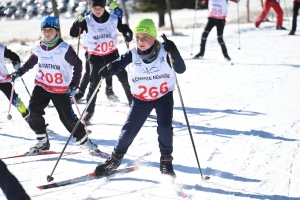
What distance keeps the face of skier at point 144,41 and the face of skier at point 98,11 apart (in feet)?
8.61

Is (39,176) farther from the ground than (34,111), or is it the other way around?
(34,111)

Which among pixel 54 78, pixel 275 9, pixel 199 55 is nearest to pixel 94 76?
pixel 54 78

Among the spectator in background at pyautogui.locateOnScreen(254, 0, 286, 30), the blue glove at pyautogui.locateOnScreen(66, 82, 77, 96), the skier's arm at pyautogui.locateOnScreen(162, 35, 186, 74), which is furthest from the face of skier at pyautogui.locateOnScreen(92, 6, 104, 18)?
the spectator in background at pyautogui.locateOnScreen(254, 0, 286, 30)

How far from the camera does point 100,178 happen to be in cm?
506

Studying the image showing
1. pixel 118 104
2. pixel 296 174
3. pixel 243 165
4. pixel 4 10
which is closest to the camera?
pixel 296 174

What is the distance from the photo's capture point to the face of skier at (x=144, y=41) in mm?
4704

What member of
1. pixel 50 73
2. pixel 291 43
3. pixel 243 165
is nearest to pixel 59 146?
pixel 50 73

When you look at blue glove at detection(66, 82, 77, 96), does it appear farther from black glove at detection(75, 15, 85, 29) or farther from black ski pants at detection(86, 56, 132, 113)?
black glove at detection(75, 15, 85, 29)

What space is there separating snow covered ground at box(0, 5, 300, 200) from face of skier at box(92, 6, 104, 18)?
1.80 meters

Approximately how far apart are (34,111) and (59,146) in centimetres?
80

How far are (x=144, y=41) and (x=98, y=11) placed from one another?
9.01ft

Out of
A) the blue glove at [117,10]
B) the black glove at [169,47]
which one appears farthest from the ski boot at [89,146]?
the blue glove at [117,10]

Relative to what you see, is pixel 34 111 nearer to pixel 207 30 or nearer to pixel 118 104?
pixel 118 104

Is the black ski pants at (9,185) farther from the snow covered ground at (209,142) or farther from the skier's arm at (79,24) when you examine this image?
the skier's arm at (79,24)
